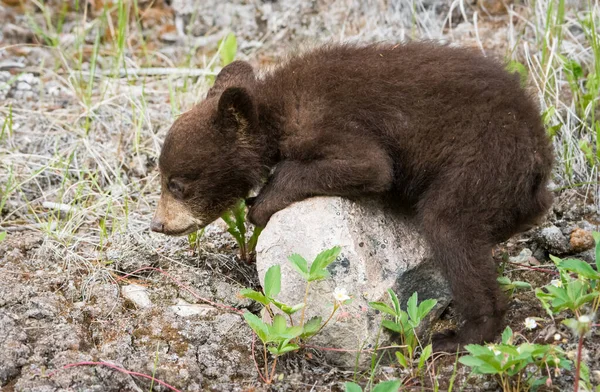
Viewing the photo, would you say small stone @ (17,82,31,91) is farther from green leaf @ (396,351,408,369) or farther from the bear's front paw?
green leaf @ (396,351,408,369)

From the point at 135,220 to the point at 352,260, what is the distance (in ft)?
6.95

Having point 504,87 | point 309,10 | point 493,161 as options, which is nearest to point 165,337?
point 493,161

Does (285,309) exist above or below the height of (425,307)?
above

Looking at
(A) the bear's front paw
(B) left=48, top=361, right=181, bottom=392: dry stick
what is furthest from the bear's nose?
(B) left=48, top=361, right=181, bottom=392: dry stick

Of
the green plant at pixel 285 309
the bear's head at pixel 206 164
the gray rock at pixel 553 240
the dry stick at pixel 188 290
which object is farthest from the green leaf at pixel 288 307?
the gray rock at pixel 553 240

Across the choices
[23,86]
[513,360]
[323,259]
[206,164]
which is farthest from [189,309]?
[23,86]

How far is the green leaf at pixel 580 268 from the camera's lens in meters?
4.07

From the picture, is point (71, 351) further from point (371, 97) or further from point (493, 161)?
point (493, 161)

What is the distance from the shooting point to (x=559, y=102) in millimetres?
6340

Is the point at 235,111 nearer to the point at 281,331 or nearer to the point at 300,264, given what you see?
the point at 300,264

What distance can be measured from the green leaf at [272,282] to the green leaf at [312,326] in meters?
0.27

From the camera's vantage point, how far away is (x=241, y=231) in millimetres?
5375

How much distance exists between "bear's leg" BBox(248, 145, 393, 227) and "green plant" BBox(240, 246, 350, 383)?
0.56 metres

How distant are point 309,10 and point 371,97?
374 centimetres
